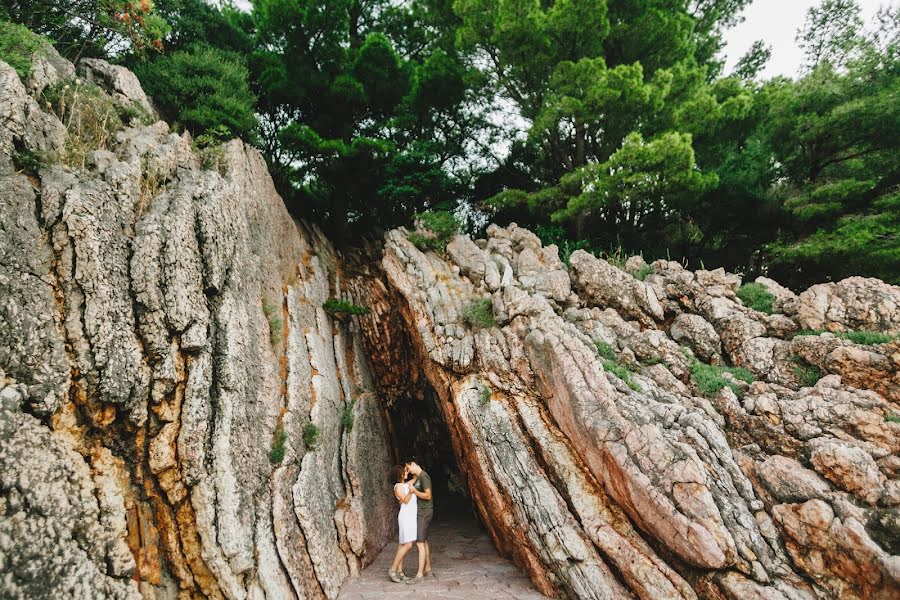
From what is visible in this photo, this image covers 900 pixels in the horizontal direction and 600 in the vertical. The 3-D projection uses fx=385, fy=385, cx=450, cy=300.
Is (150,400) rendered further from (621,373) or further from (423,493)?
(621,373)

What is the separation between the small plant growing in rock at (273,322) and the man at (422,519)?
3656mm

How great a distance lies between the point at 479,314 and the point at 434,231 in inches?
162

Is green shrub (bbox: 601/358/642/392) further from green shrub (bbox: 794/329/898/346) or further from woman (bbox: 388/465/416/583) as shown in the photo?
woman (bbox: 388/465/416/583)

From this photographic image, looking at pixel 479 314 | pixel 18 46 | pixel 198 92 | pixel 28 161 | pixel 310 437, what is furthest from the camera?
pixel 198 92

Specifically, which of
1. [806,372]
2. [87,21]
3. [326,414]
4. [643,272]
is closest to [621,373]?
[806,372]

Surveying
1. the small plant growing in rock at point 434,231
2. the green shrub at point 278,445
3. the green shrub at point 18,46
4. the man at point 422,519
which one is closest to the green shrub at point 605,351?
the man at point 422,519

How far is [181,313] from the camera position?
5836mm

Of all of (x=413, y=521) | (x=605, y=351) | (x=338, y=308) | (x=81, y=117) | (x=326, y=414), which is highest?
(x=81, y=117)

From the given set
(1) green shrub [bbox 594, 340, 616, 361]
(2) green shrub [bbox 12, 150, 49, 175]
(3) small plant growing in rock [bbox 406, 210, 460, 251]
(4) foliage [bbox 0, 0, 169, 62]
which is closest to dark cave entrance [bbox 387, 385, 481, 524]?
(3) small plant growing in rock [bbox 406, 210, 460, 251]

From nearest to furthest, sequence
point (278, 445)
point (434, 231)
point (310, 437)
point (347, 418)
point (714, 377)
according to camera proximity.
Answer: point (278, 445), point (310, 437), point (714, 377), point (347, 418), point (434, 231)

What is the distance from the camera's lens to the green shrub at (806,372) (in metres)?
7.04

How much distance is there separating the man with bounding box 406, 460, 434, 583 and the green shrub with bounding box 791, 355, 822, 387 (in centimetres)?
720

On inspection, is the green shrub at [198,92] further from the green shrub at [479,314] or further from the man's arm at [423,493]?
the man's arm at [423,493]

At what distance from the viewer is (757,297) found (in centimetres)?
919
